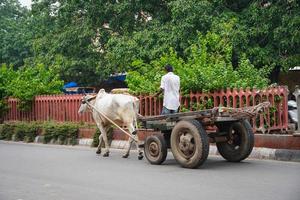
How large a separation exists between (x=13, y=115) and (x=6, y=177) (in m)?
12.0

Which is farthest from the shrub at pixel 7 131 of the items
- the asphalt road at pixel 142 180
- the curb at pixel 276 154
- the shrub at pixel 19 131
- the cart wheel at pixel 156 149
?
the curb at pixel 276 154

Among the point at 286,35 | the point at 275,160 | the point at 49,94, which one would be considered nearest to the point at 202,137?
the point at 275,160

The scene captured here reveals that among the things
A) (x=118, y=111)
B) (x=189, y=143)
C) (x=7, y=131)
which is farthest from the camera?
(x=7, y=131)

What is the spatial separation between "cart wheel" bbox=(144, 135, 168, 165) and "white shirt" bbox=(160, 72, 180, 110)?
1.34 meters

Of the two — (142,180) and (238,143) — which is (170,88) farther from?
(142,180)

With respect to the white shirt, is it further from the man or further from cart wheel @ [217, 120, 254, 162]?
cart wheel @ [217, 120, 254, 162]

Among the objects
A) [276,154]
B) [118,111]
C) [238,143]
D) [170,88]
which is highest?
[170,88]

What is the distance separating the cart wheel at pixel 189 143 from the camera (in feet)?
30.6

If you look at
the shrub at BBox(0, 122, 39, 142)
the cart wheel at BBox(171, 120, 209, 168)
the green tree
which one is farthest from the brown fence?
the green tree

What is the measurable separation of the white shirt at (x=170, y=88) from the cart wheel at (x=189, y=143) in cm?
182

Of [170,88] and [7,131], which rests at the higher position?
[170,88]

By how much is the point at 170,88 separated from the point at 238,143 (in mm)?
2195

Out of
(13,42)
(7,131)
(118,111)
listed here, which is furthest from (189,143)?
(13,42)

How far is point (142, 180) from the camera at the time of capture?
860 centimetres
